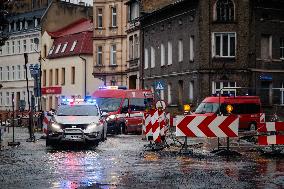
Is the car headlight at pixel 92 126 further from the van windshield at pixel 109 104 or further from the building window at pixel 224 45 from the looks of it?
the building window at pixel 224 45

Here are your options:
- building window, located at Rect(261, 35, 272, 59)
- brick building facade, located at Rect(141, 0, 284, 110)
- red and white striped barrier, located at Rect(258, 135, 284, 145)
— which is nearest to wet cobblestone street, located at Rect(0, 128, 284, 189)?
red and white striped barrier, located at Rect(258, 135, 284, 145)

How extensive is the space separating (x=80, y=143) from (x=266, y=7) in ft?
81.9

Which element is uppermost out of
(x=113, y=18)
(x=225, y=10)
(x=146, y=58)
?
(x=113, y=18)

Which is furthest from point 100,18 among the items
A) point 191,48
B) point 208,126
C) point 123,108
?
point 208,126

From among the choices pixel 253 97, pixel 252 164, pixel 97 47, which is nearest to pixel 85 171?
pixel 252 164

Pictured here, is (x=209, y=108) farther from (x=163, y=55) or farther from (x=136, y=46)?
(x=136, y=46)

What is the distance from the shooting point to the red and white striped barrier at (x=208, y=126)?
21156 mm

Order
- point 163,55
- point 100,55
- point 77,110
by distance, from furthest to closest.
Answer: point 100,55, point 163,55, point 77,110

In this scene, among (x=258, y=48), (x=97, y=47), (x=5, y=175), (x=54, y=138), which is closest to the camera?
(x=5, y=175)

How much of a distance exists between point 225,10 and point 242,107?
9.84 m

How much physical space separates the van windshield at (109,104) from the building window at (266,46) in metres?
13.7

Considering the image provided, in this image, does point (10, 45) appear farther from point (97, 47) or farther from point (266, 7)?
point (266, 7)

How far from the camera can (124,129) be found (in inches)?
1474

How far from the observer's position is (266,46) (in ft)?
158
